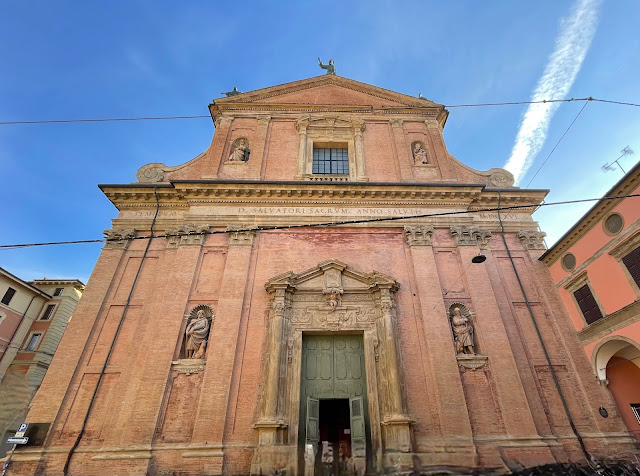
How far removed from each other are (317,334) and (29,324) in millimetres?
24538

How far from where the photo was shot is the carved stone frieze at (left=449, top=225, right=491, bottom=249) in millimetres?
12484

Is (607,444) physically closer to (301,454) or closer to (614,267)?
(614,267)

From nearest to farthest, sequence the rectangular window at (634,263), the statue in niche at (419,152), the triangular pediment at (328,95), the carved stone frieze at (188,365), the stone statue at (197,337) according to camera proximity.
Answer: the rectangular window at (634,263), the carved stone frieze at (188,365), the stone statue at (197,337), the statue in niche at (419,152), the triangular pediment at (328,95)

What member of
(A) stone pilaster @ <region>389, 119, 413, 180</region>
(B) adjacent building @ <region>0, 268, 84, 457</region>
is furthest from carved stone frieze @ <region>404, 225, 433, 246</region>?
(B) adjacent building @ <region>0, 268, 84, 457</region>

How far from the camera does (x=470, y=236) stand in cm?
1256

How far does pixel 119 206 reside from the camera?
13.3 m

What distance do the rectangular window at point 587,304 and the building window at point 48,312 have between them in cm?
3106

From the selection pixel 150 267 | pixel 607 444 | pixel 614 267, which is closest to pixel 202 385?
pixel 150 267

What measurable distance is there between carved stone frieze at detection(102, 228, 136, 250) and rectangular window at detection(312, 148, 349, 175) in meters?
7.40

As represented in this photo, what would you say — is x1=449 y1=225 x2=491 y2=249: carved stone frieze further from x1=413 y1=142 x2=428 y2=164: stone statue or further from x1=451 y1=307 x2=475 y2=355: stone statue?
x1=413 y1=142 x2=428 y2=164: stone statue

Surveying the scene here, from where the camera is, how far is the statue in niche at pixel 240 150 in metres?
14.6

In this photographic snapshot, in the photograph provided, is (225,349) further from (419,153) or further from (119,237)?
(419,153)

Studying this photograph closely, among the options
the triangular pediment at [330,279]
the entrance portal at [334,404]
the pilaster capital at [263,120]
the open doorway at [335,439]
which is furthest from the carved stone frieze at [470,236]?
the pilaster capital at [263,120]

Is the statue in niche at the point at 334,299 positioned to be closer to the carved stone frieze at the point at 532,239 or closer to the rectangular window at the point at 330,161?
the rectangular window at the point at 330,161
